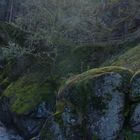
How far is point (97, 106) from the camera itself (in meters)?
13.6

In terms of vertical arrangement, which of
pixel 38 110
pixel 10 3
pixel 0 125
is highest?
pixel 10 3

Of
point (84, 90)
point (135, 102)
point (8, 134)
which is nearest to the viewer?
point (135, 102)

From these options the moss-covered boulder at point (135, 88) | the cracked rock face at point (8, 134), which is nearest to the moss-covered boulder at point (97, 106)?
the moss-covered boulder at point (135, 88)

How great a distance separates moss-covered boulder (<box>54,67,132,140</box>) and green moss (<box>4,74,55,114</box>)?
22.5 ft

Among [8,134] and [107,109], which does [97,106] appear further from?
[8,134]

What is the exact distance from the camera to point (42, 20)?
30531 millimetres

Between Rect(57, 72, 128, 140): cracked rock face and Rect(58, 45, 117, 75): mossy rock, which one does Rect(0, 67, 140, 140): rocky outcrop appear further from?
Rect(58, 45, 117, 75): mossy rock

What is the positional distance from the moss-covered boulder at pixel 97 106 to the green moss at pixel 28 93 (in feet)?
22.5

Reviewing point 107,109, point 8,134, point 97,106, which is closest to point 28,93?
point 8,134

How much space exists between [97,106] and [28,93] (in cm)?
957

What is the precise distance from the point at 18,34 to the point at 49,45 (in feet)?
30.3

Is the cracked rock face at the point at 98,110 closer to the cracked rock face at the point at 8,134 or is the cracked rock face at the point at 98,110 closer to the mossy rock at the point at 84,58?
the cracked rock face at the point at 8,134

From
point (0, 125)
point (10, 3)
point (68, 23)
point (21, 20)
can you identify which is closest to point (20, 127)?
point (0, 125)

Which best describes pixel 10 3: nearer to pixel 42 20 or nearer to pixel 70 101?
pixel 42 20
